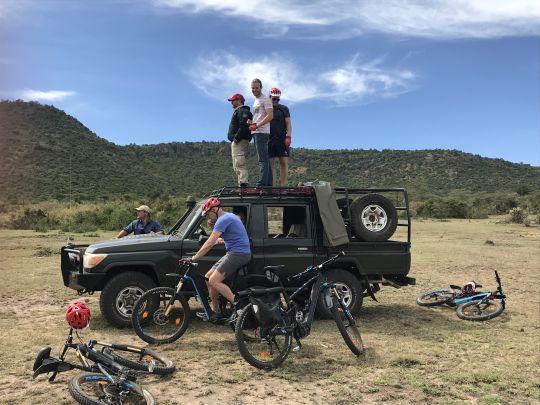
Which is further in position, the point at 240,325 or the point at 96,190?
the point at 96,190

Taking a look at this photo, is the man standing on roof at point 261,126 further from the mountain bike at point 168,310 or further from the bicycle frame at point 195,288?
the mountain bike at point 168,310

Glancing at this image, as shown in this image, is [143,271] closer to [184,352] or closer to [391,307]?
[184,352]

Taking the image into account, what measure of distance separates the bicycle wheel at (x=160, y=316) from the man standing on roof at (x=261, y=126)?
3135mm

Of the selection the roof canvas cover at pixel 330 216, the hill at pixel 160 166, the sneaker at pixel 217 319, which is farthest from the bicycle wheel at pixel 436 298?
the hill at pixel 160 166

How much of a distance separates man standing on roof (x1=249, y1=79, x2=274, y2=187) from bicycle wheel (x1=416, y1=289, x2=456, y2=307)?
3.69 metres

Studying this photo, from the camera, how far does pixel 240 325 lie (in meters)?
5.93

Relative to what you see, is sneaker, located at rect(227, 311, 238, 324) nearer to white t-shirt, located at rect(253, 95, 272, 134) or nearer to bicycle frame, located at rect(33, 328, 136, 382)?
bicycle frame, located at rect(33, 328, 136, 382)

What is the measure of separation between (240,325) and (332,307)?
1.29m

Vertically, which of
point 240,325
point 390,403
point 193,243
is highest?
point 193,243

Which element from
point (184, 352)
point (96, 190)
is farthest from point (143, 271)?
point (96, 190)

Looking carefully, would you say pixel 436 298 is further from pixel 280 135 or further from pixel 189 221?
pixel 189 221

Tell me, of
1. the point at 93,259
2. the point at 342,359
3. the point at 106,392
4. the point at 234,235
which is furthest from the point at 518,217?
the point at 106,392

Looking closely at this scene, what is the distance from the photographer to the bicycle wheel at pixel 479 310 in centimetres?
871

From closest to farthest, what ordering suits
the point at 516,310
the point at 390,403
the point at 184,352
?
1. the point at 390,403
2. the point at 184,352
3. the point at 516,310
